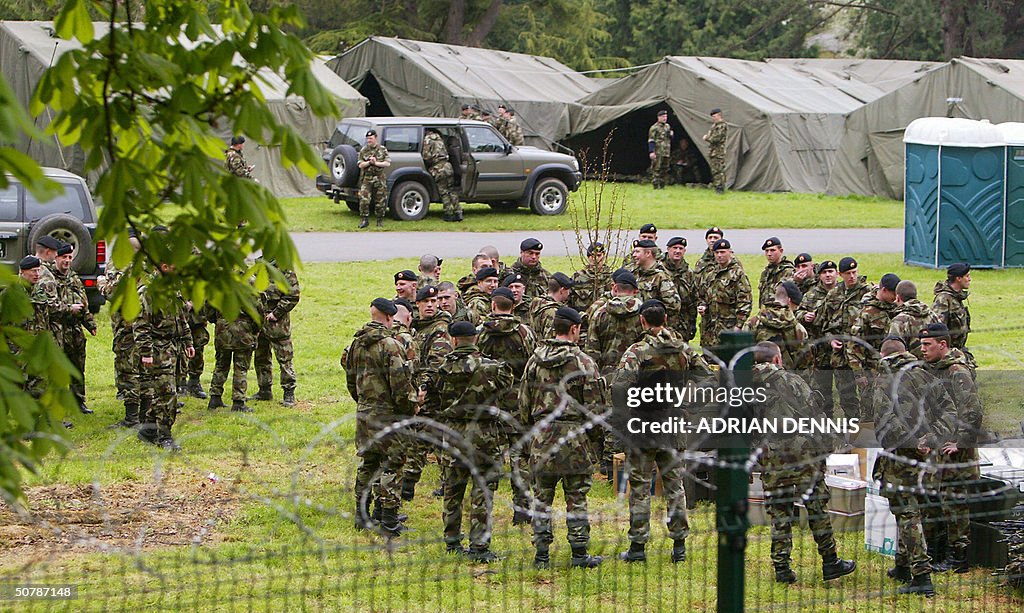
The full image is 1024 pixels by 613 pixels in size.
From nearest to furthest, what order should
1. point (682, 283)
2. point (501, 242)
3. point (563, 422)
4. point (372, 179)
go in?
point (563, 422)
point (682, 283)
point (501, 242)
point (372, 179)

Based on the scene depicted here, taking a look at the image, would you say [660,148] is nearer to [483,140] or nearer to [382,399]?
[483,140]

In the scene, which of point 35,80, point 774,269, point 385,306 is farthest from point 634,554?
point 35,80

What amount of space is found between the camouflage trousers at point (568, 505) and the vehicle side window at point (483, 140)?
15.3 metres

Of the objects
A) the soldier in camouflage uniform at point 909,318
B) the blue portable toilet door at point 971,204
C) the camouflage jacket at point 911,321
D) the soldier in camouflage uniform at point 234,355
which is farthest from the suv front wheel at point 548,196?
the camouflage jacket at point 911,321

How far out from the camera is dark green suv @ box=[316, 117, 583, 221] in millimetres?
22156

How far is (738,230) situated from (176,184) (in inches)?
799

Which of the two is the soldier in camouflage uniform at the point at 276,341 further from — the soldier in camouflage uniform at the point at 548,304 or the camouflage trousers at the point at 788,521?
the camouflage trousers at the point at 788,521

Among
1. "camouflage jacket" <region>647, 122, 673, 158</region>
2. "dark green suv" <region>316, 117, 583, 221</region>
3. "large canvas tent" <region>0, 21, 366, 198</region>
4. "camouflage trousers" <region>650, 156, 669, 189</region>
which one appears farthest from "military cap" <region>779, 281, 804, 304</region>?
"camouflage trousers" <region>650, 156, 669, 189</region>

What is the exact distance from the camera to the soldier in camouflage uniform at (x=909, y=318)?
34.2ft

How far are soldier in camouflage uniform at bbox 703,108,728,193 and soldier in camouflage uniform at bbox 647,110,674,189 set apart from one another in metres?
0.93

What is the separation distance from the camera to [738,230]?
23.0m

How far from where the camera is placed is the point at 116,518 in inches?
332

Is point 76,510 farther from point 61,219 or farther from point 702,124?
point 702,124

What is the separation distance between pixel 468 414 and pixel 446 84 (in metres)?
21.9
